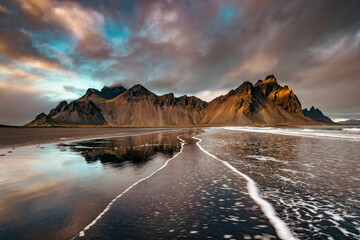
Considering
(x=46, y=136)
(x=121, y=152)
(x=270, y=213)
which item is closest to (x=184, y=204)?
(x=270, y=213)

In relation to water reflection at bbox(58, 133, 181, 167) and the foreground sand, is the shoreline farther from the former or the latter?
water reflection at bbox(58, 133, 181, 167)

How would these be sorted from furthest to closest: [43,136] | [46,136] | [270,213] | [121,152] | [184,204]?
[43,136] → [46,136] → [121,152] → [184,204] → [270,213]

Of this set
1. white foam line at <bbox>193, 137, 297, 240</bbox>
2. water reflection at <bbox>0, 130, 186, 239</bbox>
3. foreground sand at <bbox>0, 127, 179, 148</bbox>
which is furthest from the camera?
foreground sand at <bbox>0, 127, 179, 148</bbox>

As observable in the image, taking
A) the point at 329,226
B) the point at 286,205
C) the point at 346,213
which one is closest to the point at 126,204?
the point at 286,205

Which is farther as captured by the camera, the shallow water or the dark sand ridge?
the shallow water

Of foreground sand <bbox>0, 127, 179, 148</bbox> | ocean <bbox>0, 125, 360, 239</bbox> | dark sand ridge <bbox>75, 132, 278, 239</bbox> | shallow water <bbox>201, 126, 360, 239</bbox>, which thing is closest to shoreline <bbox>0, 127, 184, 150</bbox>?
foreground sand <bbox>0, 127, 179, 148</bbox>

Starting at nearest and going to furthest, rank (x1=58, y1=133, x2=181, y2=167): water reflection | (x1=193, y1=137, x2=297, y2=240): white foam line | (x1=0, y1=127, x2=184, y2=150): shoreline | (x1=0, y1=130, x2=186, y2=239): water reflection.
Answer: (x1=193, y1=137, x2=297, y2=240): white foam line → (x1=0, y1=130, x2=186, y2=239): water reflection → (x1=58, y1=133, x2=181, y2=167): water reflection → (x1=0, y1=127, x2=184, y2=150): shoreline

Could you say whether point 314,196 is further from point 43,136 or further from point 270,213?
point 43,136

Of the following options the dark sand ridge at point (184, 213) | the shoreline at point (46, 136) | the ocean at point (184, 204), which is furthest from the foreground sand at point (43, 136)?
the dark sand ridge at point (184, 213)

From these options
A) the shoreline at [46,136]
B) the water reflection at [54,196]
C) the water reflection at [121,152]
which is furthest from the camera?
the shoreline at [46,136]

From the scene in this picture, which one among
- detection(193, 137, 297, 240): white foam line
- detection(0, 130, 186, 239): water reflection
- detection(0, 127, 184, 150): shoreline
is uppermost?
detection(0, 127, 184, 150): shoreline

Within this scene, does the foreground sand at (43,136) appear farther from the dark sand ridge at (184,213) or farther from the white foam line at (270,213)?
the white foam line at (270,213)

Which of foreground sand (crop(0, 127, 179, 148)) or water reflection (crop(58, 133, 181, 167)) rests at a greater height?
foreground sand (crop(0, 127, 179, 148))

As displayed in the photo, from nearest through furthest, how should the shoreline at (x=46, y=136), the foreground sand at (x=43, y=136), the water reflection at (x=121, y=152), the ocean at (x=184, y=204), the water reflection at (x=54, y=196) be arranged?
the ocean at (x=184, y=204) → the water reflection at (x=54, y=196) → the water reflection at (x=121, y=152) → the shoreline at (x=46, y=136) → the foreground sand at (x=43, y=136)
